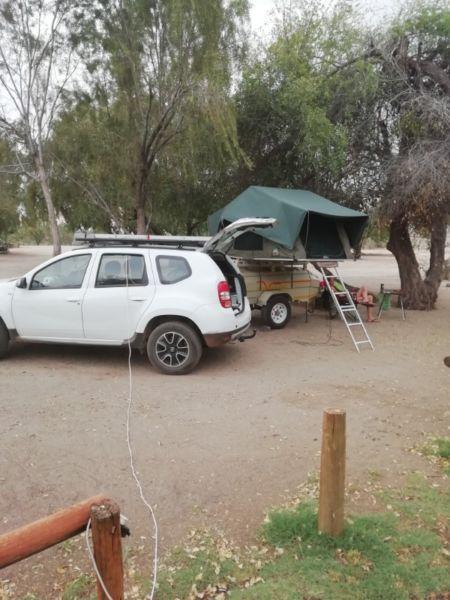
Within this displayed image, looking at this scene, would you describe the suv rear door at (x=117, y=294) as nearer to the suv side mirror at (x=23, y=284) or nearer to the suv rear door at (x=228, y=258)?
the suv side mirror at (x=23, y=284)

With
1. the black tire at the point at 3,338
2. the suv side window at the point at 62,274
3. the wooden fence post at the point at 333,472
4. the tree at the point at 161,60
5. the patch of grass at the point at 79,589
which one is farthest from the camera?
the tree at the point at 161,60

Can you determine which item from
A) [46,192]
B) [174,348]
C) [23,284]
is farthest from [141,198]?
[174,348]

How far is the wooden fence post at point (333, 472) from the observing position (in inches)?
111

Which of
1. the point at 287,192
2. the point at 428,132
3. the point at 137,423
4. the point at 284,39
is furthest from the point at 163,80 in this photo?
the point at 137,423

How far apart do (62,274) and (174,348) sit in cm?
199

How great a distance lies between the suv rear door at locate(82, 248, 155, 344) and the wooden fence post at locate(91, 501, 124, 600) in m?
4.48

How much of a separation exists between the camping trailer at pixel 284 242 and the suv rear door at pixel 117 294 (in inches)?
133

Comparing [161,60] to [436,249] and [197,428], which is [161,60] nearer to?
[436,249]

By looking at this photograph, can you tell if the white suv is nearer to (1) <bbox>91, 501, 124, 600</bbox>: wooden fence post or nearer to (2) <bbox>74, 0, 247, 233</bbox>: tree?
(1) <bbox>91, 501, 124, 600</bbox>: wooden fence post

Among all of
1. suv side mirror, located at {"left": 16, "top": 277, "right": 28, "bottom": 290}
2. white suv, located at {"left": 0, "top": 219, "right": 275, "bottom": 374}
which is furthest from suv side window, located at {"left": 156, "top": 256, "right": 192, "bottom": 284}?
suv side mirror, located at {"left": 16, "top": 277, "right": 28, "bottom": 290}

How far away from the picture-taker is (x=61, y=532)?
1865 mm

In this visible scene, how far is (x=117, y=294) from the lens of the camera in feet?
20.8

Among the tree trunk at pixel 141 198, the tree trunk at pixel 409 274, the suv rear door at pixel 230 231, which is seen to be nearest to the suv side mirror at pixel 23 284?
the suv rear door at pixel 230 231

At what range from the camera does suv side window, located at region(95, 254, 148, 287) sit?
6410 mm
